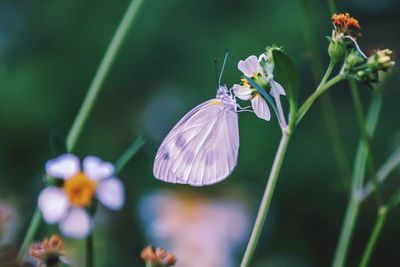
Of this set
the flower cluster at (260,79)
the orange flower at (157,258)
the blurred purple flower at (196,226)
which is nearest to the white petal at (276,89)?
the flower cluster at (260,79)

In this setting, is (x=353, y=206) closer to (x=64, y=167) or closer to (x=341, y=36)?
(x=341, y=36)

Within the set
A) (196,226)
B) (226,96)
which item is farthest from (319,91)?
(196,226)

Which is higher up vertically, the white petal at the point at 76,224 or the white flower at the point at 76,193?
the white flower at the point at 76,193

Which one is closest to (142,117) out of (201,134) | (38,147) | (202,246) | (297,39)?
(38,147)

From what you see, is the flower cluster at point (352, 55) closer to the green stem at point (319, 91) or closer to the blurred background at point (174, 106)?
the green stem at point (319, 91)

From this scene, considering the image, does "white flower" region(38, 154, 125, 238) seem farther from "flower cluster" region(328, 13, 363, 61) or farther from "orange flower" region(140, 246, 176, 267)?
"flower cluster" region(328, 13, 363, 61)
